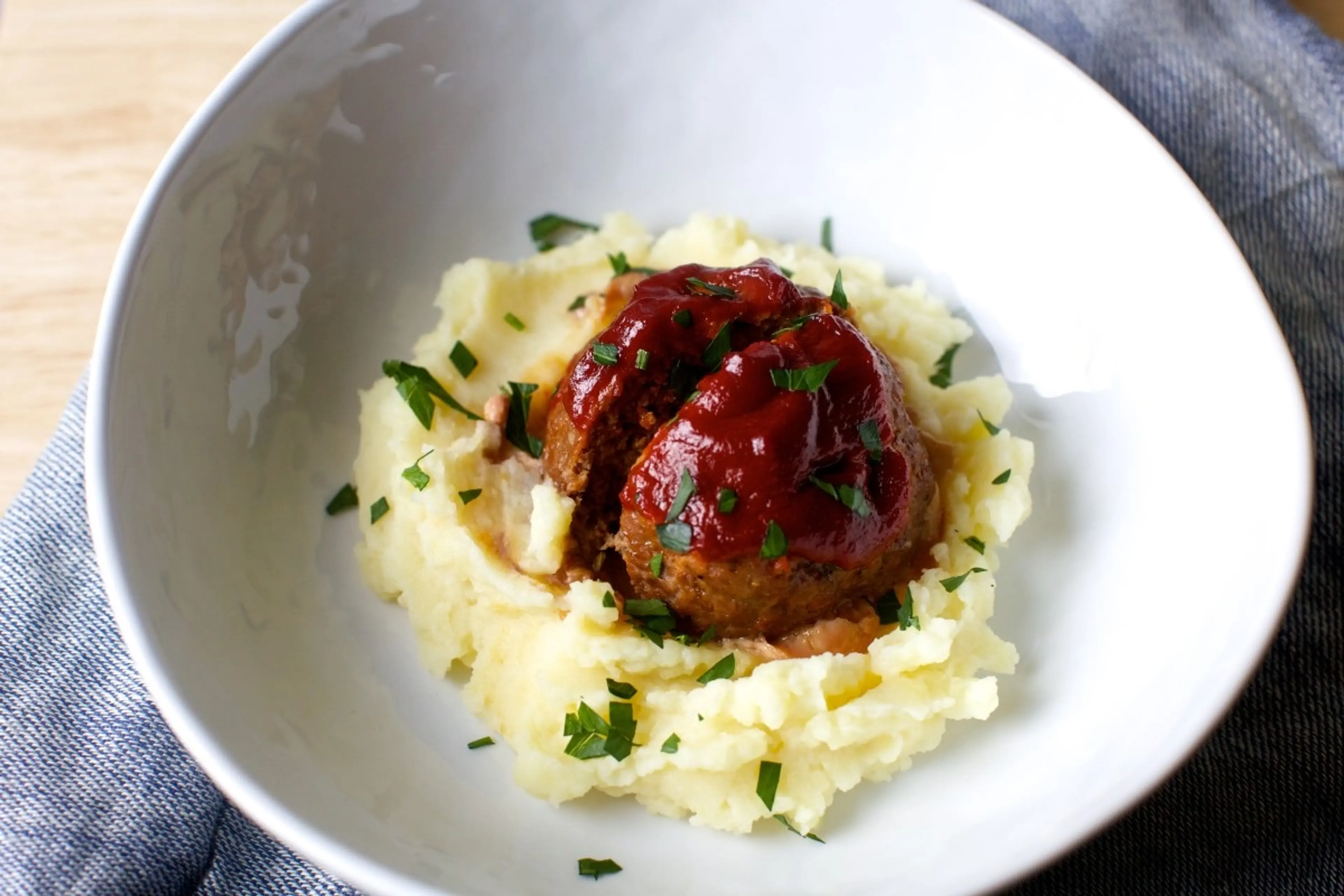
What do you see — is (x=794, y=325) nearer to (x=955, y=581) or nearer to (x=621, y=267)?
(x=955, y=581)

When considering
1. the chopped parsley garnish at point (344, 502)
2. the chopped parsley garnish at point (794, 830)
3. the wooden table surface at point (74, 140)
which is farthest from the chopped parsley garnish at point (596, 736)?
the wooden table surface at point (74, 140)

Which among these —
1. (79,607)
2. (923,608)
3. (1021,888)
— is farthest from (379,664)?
(1021,888)

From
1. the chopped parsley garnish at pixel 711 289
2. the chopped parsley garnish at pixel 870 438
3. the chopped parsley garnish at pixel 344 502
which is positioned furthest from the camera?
the chopped parsley garnish at pixel 344 502

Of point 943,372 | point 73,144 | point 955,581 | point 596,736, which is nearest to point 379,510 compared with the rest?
point 596,736

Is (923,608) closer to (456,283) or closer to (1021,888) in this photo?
(1021,888)

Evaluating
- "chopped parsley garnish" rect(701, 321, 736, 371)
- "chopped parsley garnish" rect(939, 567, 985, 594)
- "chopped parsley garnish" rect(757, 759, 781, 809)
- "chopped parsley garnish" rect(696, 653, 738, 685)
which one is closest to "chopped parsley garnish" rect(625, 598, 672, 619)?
"chopped parsley garnish" rect(696, 653, 738, 685)

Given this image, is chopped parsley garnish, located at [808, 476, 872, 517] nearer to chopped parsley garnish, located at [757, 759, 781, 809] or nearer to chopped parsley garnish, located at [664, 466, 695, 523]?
chopped parsley garnish, located at [664, 466, 695, 523]

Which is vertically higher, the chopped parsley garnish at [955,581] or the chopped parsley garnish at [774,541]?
the chopped parsley garnish at [774,541]

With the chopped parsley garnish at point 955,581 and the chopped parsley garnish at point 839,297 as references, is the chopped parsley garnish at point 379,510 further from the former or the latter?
the chopped parsley garnish at point 955,581
